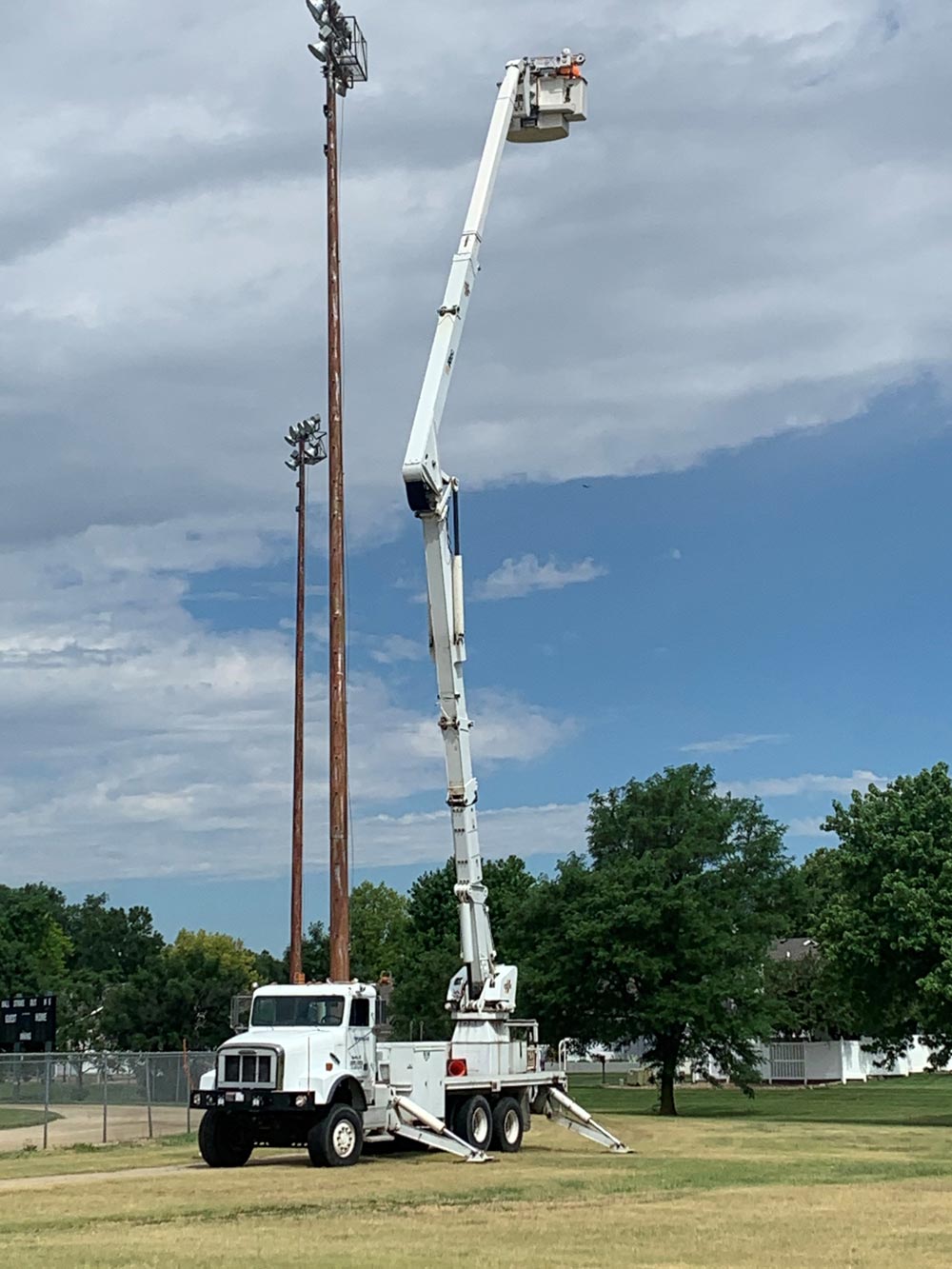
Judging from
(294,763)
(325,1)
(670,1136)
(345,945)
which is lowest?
(670,1136)

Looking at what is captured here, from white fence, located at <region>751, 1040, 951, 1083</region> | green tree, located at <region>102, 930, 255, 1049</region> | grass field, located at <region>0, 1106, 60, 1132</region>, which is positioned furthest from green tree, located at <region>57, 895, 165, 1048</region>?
grass field, located at <region>0, 1106, 60, 1132</region>

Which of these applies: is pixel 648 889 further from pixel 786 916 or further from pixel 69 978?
pixel 69 978

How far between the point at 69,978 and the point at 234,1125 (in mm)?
91230

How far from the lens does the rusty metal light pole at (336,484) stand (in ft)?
104

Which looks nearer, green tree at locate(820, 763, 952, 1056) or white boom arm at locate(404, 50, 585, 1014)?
white boom arm at locate(404, 50, 585, 1014)

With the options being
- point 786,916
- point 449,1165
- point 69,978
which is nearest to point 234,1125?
point 449,1165

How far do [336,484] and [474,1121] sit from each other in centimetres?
1287

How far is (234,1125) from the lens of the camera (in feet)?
89.1

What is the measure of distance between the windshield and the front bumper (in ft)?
5.75

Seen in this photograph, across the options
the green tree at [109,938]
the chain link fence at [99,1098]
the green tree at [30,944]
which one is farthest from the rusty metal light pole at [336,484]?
the green tree at [109,938]

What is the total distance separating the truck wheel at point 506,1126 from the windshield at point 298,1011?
14.0 ft

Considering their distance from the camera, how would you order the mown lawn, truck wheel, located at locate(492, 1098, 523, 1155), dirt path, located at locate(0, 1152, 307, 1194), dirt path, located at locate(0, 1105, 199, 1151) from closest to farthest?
dirt path, located at locate(0, 1152, 307, 1194) < truck wheel, located at locate(492, 1098, 523, 1155) < dirt path, located at locate(0, 1105, 199, 1151) < the mown lawn

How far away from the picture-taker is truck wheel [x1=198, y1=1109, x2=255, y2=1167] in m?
27.0

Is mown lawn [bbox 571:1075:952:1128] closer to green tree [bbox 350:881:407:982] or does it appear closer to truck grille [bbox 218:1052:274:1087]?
truck grille [bbox 218:1052:274:1087]
